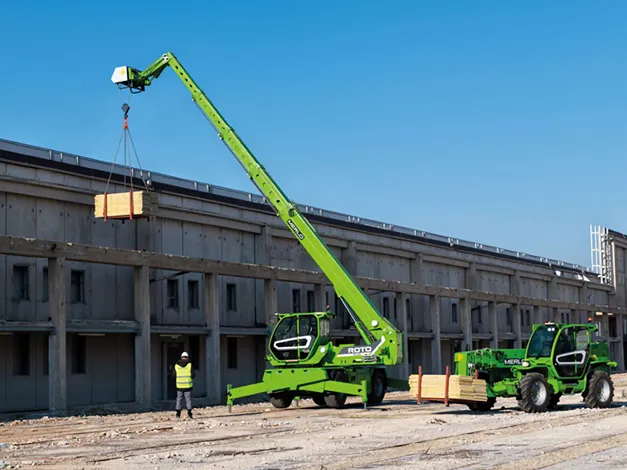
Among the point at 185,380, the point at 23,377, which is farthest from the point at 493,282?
the point at 185,380

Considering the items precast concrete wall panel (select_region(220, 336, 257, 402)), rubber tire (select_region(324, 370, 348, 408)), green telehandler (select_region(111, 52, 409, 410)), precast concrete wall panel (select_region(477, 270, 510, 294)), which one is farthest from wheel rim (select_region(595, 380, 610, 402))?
precast concrete wall panel (select_region(477, 270, 510, 294))

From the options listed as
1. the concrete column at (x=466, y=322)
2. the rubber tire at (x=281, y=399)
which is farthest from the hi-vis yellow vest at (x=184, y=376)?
the concrete column at (x=466, y=322)

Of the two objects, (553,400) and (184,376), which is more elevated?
(184,376)

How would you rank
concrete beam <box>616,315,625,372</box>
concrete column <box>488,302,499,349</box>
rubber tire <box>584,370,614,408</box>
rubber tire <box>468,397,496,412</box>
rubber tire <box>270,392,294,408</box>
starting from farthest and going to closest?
concrete beam <box>616,315,625,372</box> < concrete column <box>488,302,499,349</box> < rubber tire <box>270,392,294,408</box> < rubber tire <box>584,370,614,408</box> < rubber tire <box>468,397,496,412</box>

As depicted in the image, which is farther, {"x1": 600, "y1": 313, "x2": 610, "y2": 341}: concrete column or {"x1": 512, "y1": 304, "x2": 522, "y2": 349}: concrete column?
{"x1": 600, "y1": 313, "x2": 610, "y2": 341}: concrete column

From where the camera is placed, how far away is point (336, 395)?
3034 cm

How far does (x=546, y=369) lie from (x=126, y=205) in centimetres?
1458

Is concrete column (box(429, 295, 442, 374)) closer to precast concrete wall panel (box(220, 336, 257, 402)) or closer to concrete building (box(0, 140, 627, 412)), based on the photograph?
concrete building (box(0, 140, 627, 412))

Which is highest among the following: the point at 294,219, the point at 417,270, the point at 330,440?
the point at 294,219

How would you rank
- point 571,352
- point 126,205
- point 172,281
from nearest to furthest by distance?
point 571,352
point 126,205
point 172,281

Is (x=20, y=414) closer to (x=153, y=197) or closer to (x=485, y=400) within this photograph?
(x=153, y=197)

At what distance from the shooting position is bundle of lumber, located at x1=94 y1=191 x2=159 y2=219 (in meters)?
32.2

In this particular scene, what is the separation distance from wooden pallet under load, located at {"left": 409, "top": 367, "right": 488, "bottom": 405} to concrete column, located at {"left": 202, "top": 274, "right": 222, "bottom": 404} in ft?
36.4

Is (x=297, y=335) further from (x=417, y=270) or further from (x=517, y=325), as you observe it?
(x=517, y=325)
